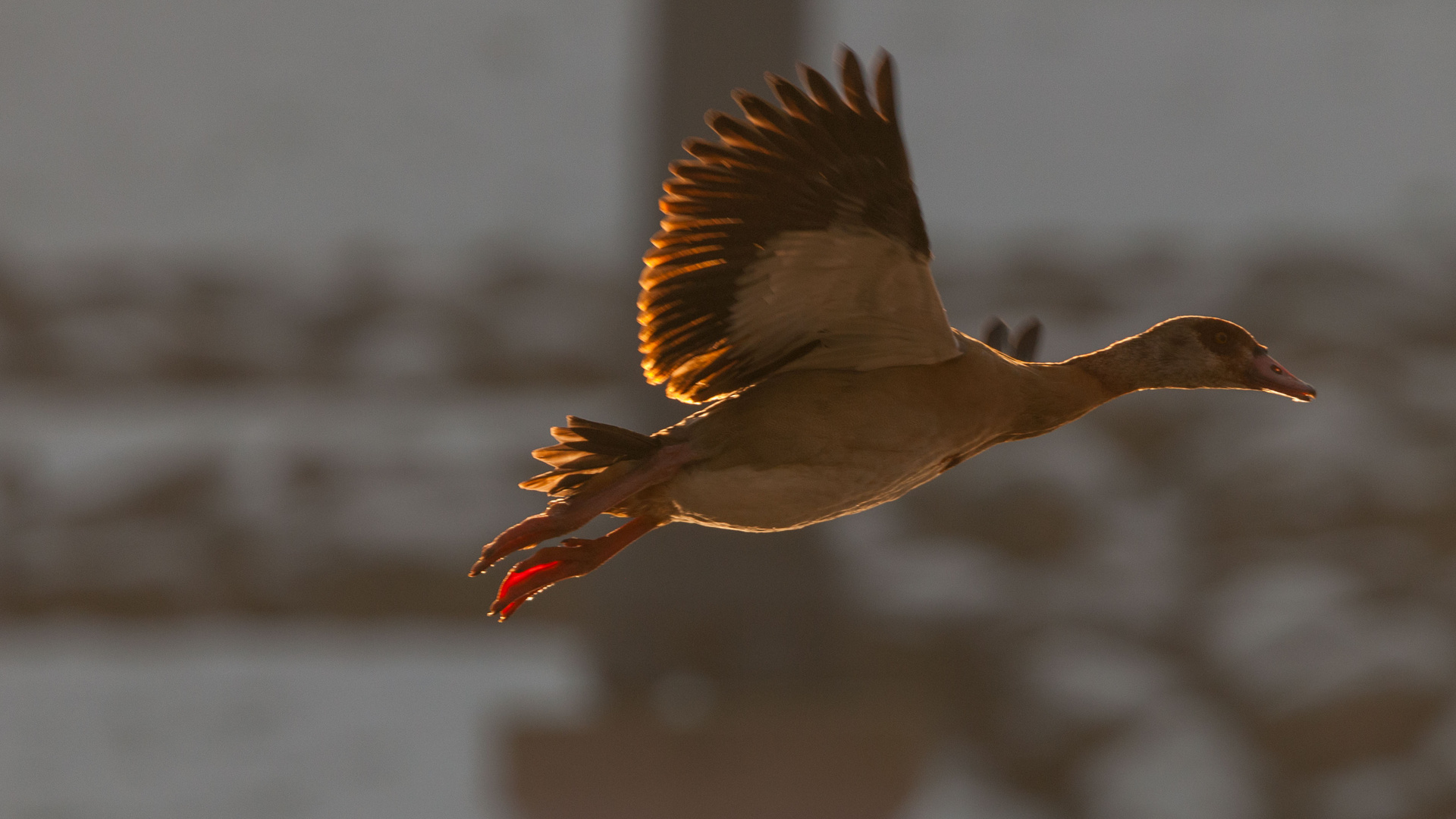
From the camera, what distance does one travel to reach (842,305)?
6.86ft

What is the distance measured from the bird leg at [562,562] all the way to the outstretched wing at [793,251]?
25 centimetres

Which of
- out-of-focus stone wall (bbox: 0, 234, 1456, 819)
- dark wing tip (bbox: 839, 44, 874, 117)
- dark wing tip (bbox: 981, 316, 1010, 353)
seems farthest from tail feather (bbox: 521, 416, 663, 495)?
out-of-focus stone wall (bbox: 0, 234, 1456, 819)

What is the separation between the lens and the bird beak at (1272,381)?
7.16 feet

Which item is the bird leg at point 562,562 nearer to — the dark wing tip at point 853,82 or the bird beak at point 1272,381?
the dark wing tip at point 853,82

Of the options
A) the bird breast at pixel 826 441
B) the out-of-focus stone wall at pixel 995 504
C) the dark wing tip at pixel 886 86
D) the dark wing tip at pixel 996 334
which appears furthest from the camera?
the out-of-focus stone wall at pixel 995 504

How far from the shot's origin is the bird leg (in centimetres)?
220

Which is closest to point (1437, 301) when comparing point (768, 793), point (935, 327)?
point (768, 793)

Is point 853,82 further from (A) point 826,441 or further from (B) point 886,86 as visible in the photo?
(A) point 826,441

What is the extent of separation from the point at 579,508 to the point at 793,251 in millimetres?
465

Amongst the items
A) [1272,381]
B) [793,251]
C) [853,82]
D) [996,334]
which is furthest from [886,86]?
[996,334]

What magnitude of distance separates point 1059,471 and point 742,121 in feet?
20.9

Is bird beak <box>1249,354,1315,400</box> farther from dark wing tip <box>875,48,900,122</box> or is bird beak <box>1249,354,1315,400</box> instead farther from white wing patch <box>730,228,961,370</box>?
dark wing tip <box>875,48,900,122</box>

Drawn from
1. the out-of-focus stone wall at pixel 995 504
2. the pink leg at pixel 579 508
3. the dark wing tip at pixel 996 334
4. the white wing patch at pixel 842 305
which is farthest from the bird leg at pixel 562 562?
the out-of-focus stone wall at pixel 995 504

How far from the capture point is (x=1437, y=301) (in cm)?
827
